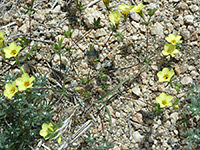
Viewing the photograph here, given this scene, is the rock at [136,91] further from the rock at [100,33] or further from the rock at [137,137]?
the rock at [100,33]

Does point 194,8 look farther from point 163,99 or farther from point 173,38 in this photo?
point 163,99

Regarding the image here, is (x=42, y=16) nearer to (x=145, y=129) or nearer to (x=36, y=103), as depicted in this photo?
(x=36, y=103)

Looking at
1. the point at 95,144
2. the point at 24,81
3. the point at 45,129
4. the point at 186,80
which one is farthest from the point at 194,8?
the point at 45,129

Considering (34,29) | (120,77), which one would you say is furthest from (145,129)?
(34,29)

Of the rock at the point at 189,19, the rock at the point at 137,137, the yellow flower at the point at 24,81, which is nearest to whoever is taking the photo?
the yellow flower at the point at 24,81

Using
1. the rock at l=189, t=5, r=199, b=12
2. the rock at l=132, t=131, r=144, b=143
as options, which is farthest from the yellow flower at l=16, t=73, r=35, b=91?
the rock at l=189, t=5, r=199, b=12

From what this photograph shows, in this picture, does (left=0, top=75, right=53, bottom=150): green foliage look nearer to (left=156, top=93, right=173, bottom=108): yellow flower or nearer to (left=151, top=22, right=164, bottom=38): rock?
(left=156, top=93, right=173, bottom=108): yellow flower

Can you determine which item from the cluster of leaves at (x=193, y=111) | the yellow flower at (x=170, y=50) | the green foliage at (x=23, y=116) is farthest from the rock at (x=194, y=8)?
the green foliage at (x=23, y=116)
